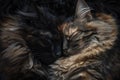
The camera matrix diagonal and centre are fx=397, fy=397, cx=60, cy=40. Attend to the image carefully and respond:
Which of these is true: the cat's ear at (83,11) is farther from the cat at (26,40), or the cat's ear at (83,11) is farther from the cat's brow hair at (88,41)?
the cat at (26,40)

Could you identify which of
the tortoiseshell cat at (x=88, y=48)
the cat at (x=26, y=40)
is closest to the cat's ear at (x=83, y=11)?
the tortoiseshell cat at (x=88, y=48)

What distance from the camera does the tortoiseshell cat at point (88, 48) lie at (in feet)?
6.82

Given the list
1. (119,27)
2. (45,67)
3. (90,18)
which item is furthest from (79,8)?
(45,67)

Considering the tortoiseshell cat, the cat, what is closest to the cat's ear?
the tortoiseshell cat

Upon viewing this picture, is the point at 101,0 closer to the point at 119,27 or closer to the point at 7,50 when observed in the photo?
the point at 119,27

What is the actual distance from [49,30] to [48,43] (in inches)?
2.8

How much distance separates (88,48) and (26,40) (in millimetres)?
338

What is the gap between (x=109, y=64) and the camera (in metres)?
2.08

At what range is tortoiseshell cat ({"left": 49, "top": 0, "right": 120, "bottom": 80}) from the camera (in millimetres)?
2078

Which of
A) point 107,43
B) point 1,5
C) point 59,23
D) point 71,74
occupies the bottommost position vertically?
point 71,74

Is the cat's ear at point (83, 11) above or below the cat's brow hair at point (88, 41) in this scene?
above

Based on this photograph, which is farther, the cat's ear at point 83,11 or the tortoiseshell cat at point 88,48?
the cat's ear at point 83,11

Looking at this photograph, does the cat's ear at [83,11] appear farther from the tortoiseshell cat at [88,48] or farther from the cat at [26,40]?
the cat at [26,40]

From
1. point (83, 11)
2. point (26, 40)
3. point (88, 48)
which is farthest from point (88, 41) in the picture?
point (26, 40)
